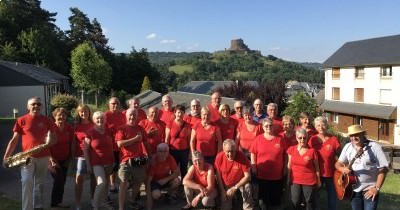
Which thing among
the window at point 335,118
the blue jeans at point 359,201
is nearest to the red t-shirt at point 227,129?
the blue jeans at point 359,201

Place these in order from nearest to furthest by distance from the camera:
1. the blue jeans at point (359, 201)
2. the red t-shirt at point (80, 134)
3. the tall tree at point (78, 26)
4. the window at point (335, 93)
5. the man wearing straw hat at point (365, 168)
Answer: the man wearing straw hat at point (365, 168), the blue jeans at point (359, 201), the red t-shirt at point (80, 134), the window at point (335, 93), the tall tree at point (78, 26)

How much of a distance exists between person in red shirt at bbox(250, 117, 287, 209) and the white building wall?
97.8ft

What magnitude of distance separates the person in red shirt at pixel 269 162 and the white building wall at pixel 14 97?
29824 mm

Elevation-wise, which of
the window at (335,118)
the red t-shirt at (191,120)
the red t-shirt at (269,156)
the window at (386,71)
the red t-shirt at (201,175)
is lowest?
the window at (335,118)

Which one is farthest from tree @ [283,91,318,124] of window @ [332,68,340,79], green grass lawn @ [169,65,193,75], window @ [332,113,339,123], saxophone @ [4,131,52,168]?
green grass lawn @ [169,65,193,75]

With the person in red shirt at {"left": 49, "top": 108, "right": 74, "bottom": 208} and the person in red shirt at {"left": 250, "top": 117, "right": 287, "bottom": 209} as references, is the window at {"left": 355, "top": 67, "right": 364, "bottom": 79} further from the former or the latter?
the person in red shirt at {"left": 49, "top": 108, "right": 74, "bottom": 208}

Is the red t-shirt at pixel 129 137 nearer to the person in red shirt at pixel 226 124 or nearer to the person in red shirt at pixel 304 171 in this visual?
the person in red shirt at pixel 226 124

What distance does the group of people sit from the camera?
19.4 feet

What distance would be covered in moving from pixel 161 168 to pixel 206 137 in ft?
3.15

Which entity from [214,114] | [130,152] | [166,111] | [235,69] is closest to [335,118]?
[214,114]

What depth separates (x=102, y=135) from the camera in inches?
249

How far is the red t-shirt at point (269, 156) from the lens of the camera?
6.27 metres

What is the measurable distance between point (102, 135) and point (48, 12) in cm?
6689

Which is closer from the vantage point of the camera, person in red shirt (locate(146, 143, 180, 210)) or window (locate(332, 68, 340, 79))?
person in red shirt (locate(146, 143, 180, 210))
